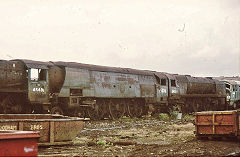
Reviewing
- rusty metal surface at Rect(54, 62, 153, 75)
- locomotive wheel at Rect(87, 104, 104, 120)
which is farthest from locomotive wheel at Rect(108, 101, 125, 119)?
rusty metal surface at Rect(54, 62, 153, 75)

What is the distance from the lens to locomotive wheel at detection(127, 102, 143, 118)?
25031 mm

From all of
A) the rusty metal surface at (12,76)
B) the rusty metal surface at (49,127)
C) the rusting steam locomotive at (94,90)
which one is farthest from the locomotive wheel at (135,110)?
the rusty metal surface at (49,127)

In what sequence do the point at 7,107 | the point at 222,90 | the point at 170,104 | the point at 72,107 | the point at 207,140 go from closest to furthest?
1. the point at 207,140
2. the point at 7,107
3. the point at 72,107
4. the point at 170,104
5. the point at 222,90

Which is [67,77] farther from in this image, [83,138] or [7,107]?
[83,138]

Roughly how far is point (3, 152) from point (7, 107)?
520 inches

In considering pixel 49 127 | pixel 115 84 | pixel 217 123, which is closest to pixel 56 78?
pixel 115 84

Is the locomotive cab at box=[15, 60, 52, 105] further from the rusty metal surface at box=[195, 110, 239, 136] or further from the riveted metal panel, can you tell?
the rusty metal surface at box=[195, 110, 239, 136]

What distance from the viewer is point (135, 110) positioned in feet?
83.8

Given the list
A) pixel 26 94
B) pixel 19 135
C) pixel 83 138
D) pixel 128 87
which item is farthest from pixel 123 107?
pixel 19 135

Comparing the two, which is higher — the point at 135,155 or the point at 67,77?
the point at 67,77

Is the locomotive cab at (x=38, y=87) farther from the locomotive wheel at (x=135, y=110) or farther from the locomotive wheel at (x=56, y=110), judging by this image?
the locomotive wheel at (x=135, y=110)

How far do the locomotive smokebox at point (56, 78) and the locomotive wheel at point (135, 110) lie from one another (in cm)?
626

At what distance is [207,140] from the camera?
39.3 ft

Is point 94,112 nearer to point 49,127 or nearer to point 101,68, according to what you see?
point 101,68
